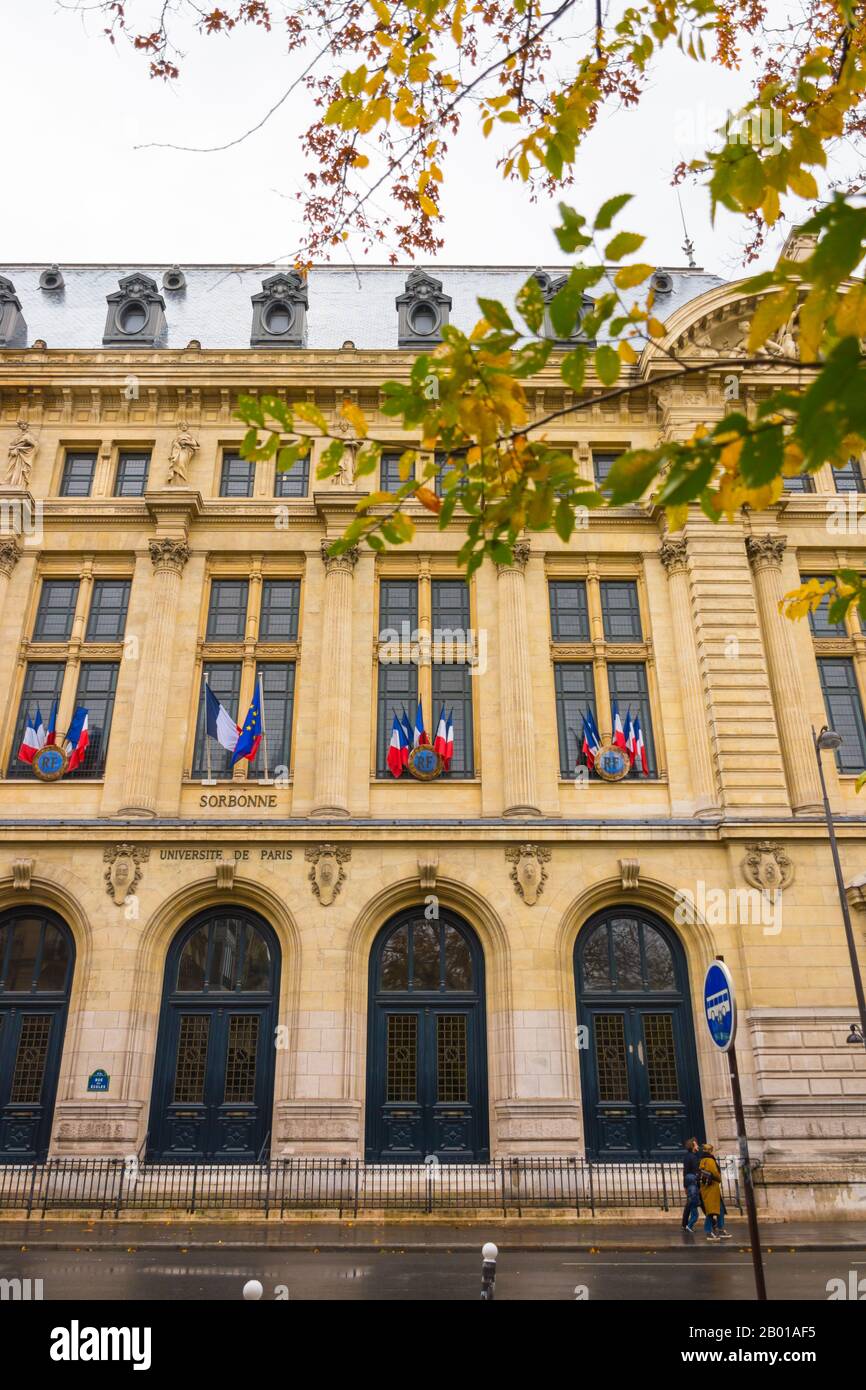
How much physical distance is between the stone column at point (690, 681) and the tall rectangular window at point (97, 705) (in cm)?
1579

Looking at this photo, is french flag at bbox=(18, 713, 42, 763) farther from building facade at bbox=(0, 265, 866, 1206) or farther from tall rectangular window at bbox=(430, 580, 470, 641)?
tall rectangular window at bbox=(430, 580, 470, 641)

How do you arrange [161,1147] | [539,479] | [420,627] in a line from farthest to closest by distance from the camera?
[420,627]
[161,1147]
[539,479]

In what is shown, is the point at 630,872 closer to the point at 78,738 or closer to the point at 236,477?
the point at 78,738

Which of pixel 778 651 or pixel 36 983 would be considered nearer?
pixel 36 983

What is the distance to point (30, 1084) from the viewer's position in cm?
2169

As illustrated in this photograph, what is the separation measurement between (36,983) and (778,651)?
70.4 feet

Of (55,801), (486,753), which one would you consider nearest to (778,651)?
(486,753)

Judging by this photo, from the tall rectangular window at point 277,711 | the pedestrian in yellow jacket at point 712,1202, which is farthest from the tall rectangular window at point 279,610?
the pedestrian in yellow jacket at point 712,1202

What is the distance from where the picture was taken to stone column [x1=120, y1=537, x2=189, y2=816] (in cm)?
2342

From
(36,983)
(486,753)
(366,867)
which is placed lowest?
(36,983)

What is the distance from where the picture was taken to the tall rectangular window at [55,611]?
→ 2647cm

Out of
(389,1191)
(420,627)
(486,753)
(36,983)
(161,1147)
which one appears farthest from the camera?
(420,627)

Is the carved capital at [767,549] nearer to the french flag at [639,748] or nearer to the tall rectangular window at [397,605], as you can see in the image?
the french flag at [639,748]

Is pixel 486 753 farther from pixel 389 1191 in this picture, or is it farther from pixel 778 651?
pixel 389 1191
